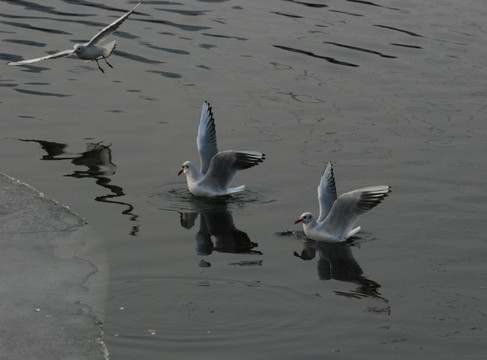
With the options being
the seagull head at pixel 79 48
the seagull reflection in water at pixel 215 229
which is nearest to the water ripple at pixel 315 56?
the seagull head at pixel 79 48

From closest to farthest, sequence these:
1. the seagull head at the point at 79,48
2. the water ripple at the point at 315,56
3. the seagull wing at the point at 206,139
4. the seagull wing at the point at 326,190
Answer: the seagull wing at the point at 326,190 < the seagull wing at the point at 206,139 < the seagull head at the point at 79,48 < the water ripple at the point at 315,56

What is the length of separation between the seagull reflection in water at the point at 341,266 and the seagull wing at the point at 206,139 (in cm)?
224

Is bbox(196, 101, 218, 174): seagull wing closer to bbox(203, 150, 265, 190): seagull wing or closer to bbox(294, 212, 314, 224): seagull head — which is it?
bbox(203, 150, 265, 190): seagull wing

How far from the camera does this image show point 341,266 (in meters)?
9.96

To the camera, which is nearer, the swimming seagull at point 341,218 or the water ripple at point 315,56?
the swimming seagull at point 341,218

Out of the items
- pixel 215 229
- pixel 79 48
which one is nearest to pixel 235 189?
pixel 215 229

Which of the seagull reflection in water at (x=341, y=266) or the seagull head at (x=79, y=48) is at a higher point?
the seagull head at (x=79, y=48)

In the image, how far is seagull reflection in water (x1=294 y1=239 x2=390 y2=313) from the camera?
9219 mm

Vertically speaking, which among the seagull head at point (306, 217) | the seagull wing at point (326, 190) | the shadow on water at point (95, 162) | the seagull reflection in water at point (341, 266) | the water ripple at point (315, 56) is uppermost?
the water ripple at point (315, 56)

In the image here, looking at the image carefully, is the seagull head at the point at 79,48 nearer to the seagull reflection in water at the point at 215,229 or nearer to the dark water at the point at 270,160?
the dark water at the point at 270,160

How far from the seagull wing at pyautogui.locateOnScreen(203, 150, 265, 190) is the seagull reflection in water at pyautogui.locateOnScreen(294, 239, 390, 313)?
158 cm

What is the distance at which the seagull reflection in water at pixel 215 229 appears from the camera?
10.3m

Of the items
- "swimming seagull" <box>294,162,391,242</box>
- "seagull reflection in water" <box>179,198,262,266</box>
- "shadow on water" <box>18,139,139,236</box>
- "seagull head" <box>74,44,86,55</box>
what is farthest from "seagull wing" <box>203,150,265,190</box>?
"seagull head" <box>74,44,86,55</box>

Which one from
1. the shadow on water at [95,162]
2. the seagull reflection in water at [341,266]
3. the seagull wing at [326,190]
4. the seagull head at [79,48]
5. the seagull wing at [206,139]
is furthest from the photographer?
the seagull head at [79,48]
